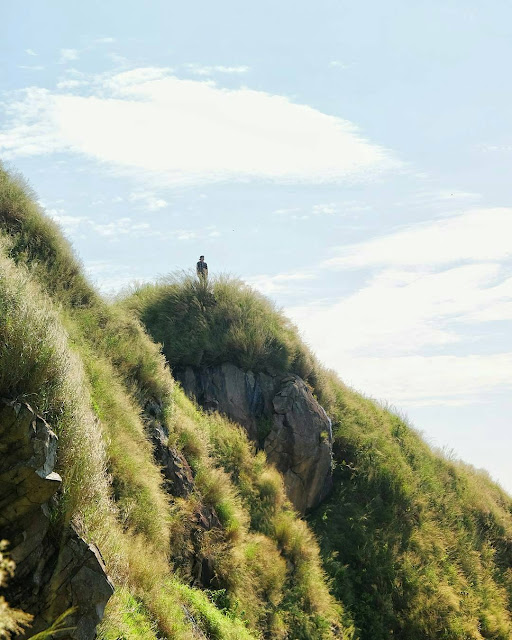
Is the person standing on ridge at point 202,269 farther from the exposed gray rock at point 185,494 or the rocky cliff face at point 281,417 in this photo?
the exposed gray rock at point 185,494

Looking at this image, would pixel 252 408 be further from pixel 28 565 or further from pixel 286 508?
pixel 28 565

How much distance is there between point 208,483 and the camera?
13.5 m

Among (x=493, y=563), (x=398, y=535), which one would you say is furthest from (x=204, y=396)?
(x=493, y=563)

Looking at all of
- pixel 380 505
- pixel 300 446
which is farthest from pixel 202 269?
pixel 380 505

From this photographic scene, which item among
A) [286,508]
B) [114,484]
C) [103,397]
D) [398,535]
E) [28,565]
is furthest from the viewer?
[398,535]

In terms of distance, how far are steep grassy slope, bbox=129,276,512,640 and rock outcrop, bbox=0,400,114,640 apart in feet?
33.2

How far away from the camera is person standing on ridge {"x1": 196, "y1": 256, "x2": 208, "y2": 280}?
2178cm

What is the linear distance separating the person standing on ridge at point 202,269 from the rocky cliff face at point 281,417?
370cm

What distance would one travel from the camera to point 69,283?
15242 millimetres

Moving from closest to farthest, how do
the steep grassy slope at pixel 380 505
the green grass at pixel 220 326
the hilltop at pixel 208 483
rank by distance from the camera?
the hilltop at pixel 208 483
the steep grassy slope at pixel 380 505
the green grass at pixel 220 326

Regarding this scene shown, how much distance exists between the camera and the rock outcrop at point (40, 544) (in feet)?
21.5

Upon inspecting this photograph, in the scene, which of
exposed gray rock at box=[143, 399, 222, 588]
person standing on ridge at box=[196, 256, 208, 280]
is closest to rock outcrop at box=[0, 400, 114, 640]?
exposed gray rock at box=[143, 399, 222, 588]

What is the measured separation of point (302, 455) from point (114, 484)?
9045 mm

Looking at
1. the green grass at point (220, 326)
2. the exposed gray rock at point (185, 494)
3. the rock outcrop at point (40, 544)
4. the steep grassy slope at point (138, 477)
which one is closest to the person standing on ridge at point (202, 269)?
the green grass at point (220, 326)
